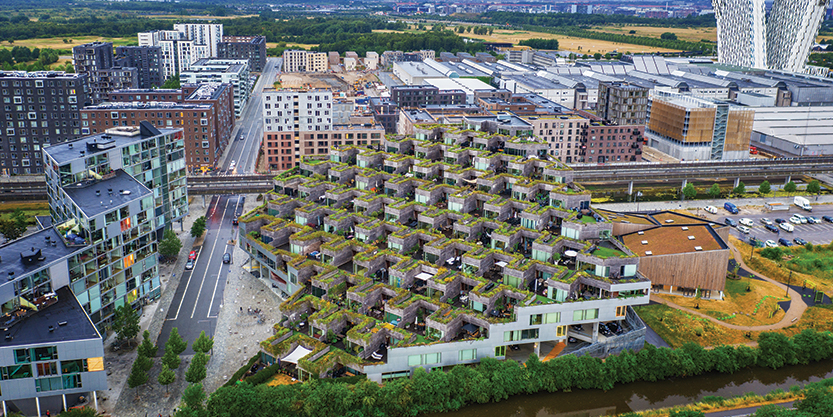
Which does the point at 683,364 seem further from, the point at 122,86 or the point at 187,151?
the point at 122,86

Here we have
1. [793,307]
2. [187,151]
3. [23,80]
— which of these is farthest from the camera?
[187,151]

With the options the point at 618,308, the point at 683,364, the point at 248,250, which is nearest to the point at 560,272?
the point at 618,308

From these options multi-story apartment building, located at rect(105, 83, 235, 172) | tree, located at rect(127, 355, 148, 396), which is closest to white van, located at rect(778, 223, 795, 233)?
tree, located at rect(127, 355, 148, 396)

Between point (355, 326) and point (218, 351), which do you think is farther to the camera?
point (218, 351)

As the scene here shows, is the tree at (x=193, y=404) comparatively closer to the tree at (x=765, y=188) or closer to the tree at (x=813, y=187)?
the tree at (x=765, y=188)

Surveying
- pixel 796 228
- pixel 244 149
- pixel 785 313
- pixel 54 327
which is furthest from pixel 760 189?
pixel 54 327

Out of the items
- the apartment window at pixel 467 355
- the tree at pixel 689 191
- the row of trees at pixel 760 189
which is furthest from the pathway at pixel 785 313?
the row of trees at pixel 760 189

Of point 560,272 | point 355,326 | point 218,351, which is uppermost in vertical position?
point 560,272
